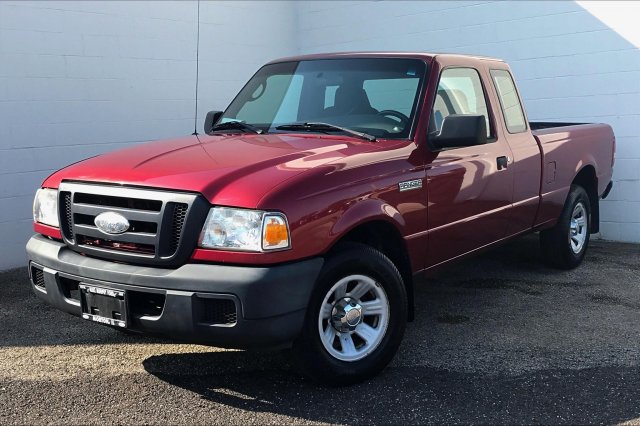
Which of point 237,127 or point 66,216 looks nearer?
point 66,216

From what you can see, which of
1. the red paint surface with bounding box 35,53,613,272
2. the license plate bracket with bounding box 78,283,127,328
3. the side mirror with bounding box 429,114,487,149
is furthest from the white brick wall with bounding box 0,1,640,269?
the side mirror with bounding box 429,114,487,149

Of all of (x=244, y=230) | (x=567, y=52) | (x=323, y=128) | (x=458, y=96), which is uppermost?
(x=567, y=52)

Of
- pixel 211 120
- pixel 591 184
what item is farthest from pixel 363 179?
pixel 591 184

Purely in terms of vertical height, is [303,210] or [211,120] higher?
[211,120]

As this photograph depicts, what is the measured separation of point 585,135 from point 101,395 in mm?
4747

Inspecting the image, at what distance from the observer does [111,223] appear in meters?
3.56

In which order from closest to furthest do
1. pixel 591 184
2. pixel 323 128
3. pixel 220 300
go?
pixel 220 300, pixel 323 128, pixel 591 184

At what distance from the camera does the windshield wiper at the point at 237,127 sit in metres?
4.67

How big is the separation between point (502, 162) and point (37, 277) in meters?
3.23

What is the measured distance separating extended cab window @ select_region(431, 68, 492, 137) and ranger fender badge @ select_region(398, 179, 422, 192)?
1.58 ft

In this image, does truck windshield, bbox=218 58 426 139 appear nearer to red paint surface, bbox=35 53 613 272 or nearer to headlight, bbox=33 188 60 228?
red paint surface, bbox=35 53 613 272

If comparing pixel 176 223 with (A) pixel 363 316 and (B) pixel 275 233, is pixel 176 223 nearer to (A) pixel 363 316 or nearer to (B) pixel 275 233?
(B) pixel 275 233

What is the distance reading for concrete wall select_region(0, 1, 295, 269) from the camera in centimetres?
689

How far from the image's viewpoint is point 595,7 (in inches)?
299
